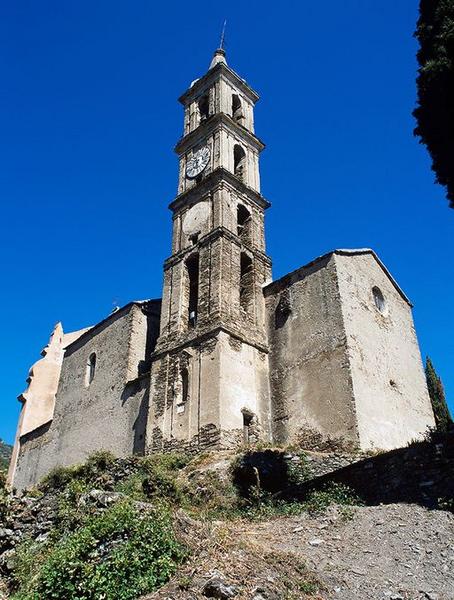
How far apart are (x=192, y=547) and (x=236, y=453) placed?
27.8 feet

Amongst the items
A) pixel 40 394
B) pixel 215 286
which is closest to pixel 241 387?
pixel 215 286

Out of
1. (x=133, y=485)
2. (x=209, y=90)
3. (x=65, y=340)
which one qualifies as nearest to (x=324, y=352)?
(x=133, y=485)

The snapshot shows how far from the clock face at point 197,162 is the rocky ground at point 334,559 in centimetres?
1890

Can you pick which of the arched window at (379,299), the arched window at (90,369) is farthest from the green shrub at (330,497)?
the arched window at (90,369)

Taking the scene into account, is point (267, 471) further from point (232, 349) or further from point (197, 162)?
point (197, 162)

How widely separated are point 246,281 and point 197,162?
7.06 meters

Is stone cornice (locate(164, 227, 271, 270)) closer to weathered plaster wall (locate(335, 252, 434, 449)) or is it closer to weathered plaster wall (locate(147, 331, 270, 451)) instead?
weathered plaster wall (locate(335, 252, 434, 449))

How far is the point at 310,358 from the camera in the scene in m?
20.1

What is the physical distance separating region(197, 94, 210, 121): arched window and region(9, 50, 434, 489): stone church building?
0.69m

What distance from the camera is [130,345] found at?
80.9 feet

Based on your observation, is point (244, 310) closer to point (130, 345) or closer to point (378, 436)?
point (130, 345)

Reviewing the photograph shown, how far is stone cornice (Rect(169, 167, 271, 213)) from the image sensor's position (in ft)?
81.9

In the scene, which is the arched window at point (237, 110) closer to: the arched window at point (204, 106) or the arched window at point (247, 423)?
the arched window at point (204, 106)

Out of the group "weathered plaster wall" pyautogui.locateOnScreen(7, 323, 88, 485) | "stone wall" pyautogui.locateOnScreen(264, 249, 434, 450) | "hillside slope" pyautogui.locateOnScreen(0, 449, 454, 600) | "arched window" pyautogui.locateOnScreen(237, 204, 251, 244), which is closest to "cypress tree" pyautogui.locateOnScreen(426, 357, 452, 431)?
"stone wall" pyautogui.locateOnScreen(264, 249, 434, 450)
